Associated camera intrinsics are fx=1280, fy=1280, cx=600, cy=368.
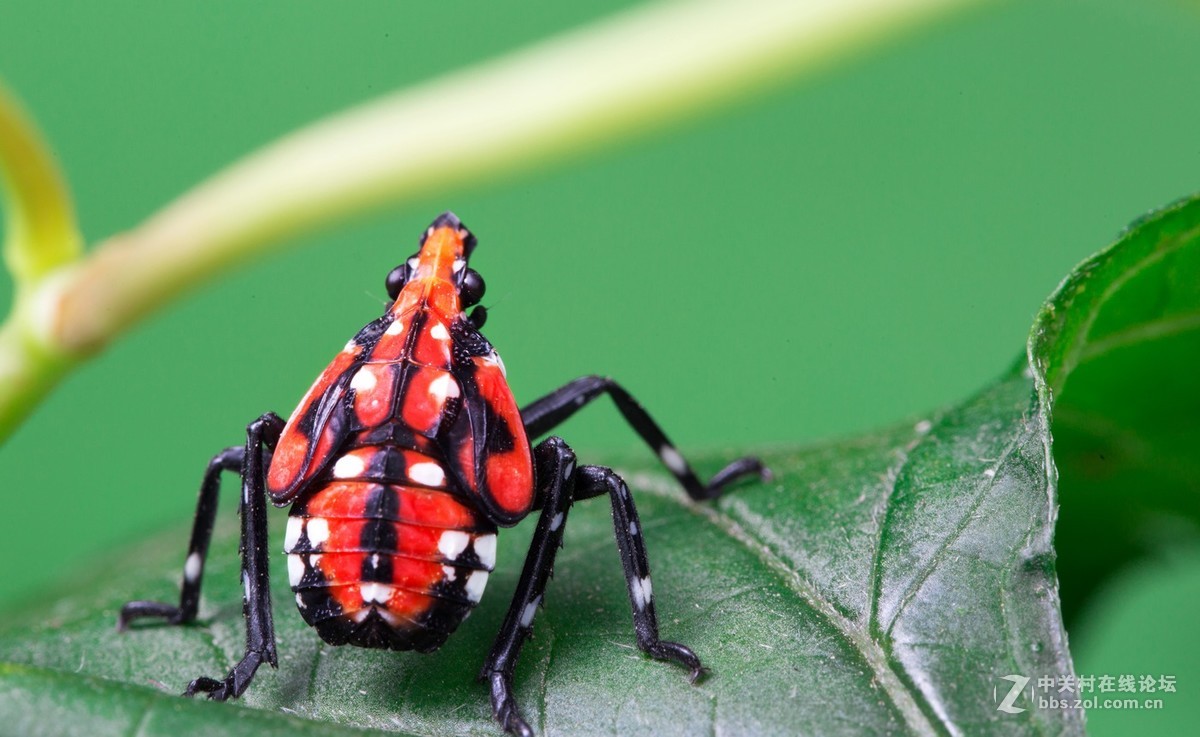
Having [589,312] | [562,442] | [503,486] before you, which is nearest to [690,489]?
[562,442]

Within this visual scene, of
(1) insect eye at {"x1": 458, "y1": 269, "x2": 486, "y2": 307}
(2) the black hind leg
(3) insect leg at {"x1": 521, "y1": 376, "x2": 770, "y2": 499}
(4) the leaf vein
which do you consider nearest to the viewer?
(4) the leaf vein

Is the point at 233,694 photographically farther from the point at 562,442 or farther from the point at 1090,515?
the point at 1090,515

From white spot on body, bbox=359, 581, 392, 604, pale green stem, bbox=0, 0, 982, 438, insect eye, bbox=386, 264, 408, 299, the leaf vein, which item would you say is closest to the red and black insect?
white spot on body, bbox=359, 581, 392, 604

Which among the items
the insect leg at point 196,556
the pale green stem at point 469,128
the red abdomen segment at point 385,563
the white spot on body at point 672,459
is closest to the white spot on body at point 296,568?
the red abdomen segment at point 385,563

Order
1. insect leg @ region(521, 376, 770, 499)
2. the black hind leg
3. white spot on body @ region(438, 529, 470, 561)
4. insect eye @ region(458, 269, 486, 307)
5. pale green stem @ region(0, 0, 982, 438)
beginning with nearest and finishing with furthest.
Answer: pale green stem @ region(0, 0, 982, 438)
the black hind leg
white spot on body @ region(438, 529, 470, 561)
insect eye @ region(458, 269, 486, 307)
insect leg @ region(521, 376, 770, 499)

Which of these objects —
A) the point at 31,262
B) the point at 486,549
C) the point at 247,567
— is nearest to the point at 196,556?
the point at 247,567

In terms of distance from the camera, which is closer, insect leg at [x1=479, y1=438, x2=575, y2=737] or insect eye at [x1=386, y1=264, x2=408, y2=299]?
insect leg at [x1=479, y1=438, x2=575, y2=737]

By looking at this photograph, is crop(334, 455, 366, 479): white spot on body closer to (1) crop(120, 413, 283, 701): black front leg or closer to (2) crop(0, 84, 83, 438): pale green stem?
(1) crop(120, 413, 283, 701): black front leg
